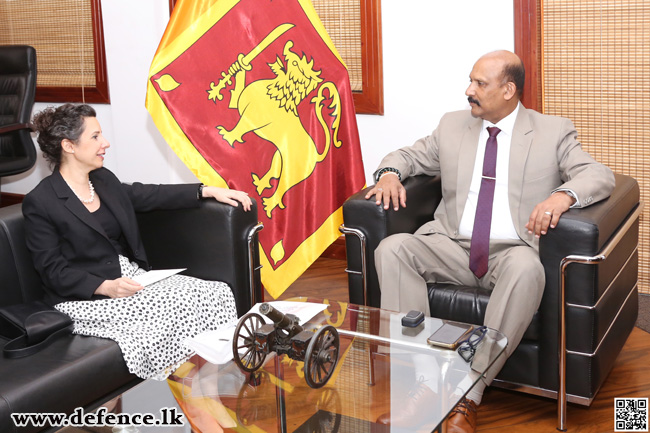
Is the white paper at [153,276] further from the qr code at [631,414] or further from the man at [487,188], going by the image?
the qr code at [631,414]

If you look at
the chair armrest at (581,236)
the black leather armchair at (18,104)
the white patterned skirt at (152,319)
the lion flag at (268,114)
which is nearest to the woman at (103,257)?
the white patterned skirt at (152,319)

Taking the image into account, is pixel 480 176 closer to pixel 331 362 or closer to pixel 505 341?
pixel 505 341

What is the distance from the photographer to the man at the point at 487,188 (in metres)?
3.03

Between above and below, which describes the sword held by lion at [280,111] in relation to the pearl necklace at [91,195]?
above

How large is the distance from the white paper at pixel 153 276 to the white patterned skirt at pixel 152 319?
0.04m

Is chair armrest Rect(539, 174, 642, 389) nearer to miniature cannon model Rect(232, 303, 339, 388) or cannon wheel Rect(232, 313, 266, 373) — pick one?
miniature cannon model Rect(232, 303, 339, 388)

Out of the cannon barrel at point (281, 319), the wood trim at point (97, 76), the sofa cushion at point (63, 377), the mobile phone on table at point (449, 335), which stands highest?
the wood trim at point (97, 76)

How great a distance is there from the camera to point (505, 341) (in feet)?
8.03

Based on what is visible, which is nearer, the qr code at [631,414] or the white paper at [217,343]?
the white paper at [217,343]

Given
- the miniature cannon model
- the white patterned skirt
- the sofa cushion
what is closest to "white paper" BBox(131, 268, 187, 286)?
the white patterned skirt

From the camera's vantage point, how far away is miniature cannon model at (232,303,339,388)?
7.14 feet

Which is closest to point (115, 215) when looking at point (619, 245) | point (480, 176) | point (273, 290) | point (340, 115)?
point (273, 290)

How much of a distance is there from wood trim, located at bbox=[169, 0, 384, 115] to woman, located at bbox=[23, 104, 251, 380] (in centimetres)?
164

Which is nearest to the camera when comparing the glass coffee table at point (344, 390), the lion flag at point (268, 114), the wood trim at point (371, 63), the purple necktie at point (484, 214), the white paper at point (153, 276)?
the glass coffee table at point (344, 390)
